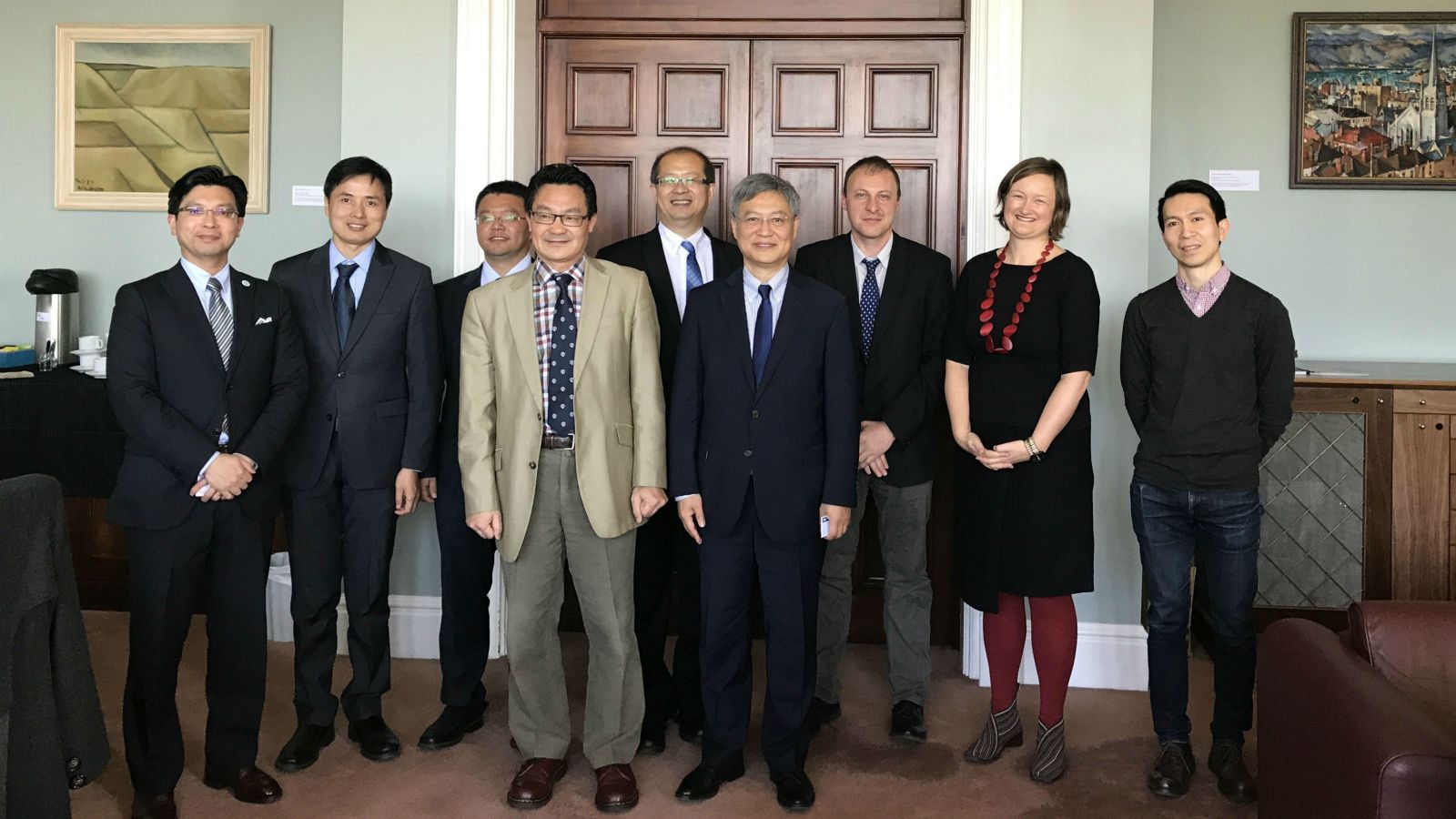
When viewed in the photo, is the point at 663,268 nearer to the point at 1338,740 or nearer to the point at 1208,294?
the point at 1208,294

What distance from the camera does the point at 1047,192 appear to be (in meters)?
2.83

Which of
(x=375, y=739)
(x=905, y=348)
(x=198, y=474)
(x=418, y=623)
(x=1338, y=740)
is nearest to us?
(x=1338, y=740)

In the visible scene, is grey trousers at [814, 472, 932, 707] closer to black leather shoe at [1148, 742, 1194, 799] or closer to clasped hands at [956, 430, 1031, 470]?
clasped hands at [956, 430, 1031, 470]

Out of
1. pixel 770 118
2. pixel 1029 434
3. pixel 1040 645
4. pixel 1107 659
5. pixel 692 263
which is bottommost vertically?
pixel 1107 659

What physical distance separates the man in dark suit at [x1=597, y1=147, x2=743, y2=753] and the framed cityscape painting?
265cm

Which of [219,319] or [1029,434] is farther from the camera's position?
[1029,434]

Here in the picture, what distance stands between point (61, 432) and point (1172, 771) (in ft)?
12.6

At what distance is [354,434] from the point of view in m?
2.94

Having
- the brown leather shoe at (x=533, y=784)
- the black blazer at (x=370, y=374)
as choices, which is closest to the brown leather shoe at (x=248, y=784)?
the brown leather shoe at (x=533, y=784)

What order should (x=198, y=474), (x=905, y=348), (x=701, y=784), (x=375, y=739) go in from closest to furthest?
(x=198, y=474)
(x=701, y=784)
(x=375, y=739)
(x=905, y=348)

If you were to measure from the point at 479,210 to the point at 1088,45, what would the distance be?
2022 mm

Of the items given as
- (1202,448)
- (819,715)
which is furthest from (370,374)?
(1202,448)

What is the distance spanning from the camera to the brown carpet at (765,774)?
274cm

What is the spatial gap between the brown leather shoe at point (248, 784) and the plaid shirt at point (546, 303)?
1.15 meters
